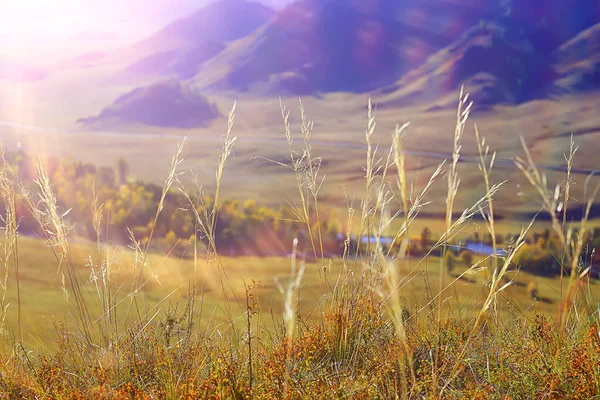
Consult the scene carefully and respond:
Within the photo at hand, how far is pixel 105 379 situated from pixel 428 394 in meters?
Answer: 0.78

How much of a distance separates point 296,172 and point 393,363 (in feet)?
1.94

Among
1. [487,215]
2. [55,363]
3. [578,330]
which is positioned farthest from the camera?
[578,330]

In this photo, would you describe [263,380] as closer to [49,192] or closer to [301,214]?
[301,214]

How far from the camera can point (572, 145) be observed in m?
1.39

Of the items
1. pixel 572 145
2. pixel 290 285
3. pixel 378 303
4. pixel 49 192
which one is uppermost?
pixel 572 145

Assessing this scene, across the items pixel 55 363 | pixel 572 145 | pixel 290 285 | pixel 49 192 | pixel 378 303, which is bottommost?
pixel 55 363

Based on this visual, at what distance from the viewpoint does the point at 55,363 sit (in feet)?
4.90

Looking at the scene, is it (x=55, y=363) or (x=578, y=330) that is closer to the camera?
(x=55, y=363)

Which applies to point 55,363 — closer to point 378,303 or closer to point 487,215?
point 378,303

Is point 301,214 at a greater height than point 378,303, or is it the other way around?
point 301,214

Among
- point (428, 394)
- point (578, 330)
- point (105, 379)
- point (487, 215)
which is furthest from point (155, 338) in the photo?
point (578, 330)

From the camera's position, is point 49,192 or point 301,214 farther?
point 301,214

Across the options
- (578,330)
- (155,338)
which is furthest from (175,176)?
(578,330)

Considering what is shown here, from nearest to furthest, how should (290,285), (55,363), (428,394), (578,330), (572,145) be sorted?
1. (290,285)
2. (428,394)
3. (572,145)
4. (55,363)
5. (578,330)
